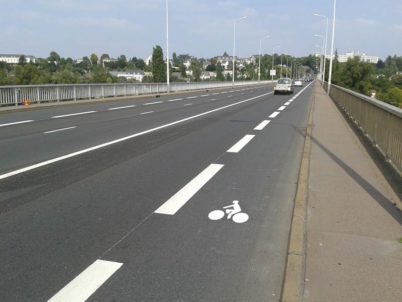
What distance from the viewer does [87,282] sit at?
3.80m

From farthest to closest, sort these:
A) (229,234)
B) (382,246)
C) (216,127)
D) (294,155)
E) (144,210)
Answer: (216,127) → (294,155) → (144,210) → (229,234) → (382,246)

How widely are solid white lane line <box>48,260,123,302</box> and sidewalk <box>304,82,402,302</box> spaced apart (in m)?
1.68

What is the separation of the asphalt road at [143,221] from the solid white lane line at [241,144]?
0.10m

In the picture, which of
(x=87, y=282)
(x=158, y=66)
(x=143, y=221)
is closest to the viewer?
(x=87, y=282)

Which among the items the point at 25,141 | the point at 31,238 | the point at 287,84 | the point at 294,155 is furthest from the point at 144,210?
the point at 287,84

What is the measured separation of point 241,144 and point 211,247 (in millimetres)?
7247

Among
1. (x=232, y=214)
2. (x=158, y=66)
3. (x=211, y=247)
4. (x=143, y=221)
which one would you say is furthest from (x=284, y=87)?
(x=158, y=66)

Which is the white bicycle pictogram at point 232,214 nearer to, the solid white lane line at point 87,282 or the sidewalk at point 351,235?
the sidewalk at point 351,235

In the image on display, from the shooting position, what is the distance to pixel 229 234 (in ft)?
16.6

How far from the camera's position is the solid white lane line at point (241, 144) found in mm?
10750

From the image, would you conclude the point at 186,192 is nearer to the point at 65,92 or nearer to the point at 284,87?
the point at 65,92

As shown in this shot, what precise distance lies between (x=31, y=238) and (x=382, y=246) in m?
3.60

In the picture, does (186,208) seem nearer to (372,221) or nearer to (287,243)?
(287,243)

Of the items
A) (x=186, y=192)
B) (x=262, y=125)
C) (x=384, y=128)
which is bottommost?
(x=262, y=125)
